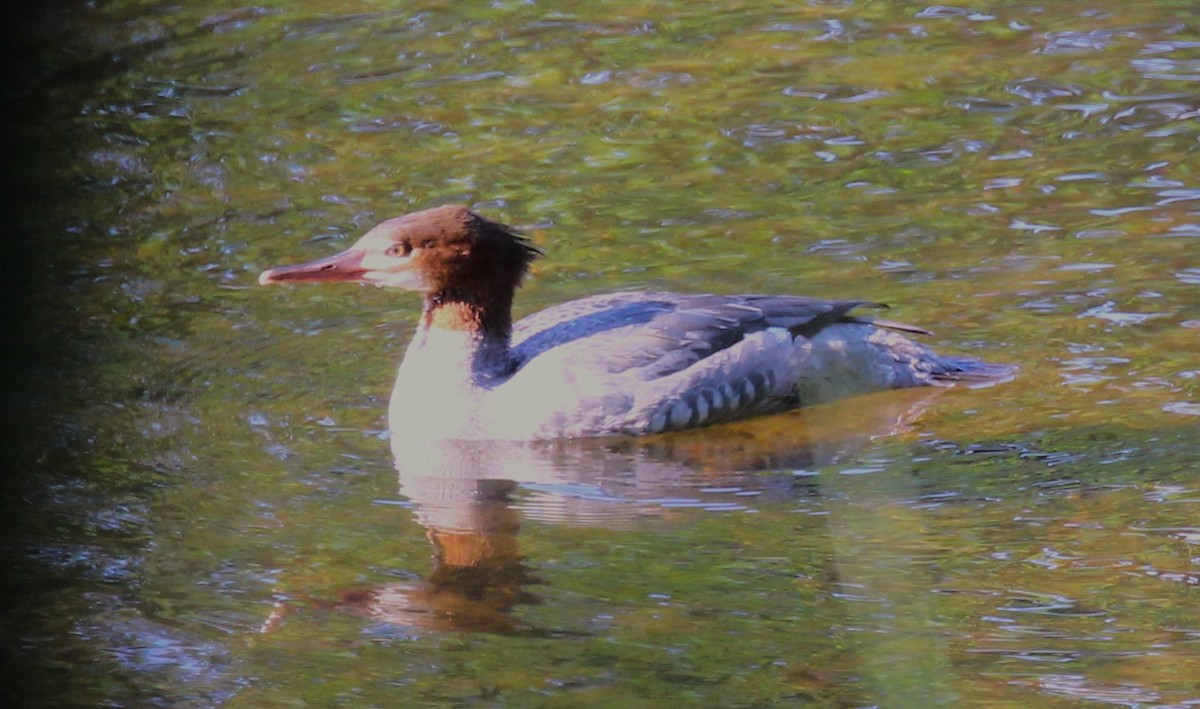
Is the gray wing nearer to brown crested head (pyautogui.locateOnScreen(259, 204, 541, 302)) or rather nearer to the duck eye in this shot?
brown crested head (pyautogui.locateOnScreen(259, 204, 541, 302))

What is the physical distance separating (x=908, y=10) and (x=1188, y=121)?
3.05m

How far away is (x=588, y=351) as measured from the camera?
795 centimetres

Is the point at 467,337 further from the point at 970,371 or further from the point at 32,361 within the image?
the point at 970,371

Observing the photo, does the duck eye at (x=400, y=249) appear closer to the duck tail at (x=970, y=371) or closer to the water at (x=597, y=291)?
the water at (x=597, y=291)

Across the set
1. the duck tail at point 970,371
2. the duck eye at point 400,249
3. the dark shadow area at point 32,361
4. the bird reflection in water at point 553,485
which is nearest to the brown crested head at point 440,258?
the duck eye at point 400,249

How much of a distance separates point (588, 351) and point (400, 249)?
101 centimetres

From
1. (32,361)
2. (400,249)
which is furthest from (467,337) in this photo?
(32,361)

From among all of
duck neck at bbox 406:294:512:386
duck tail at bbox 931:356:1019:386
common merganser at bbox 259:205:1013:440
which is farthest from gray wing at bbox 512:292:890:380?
duck tail at bbox 931:356:1019:386

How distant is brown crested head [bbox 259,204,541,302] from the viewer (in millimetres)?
8062

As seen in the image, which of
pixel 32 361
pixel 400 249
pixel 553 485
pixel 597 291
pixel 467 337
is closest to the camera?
pixel 553 485

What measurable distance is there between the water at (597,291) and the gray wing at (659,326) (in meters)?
0.40

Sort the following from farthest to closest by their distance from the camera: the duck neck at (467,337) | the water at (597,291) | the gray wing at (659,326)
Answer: the duck neck at (467,337) → the gray wing at (659,326) → the water at (597,291)

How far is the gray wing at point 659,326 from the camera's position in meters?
8.00

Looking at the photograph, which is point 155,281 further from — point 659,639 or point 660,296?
point 659,639
